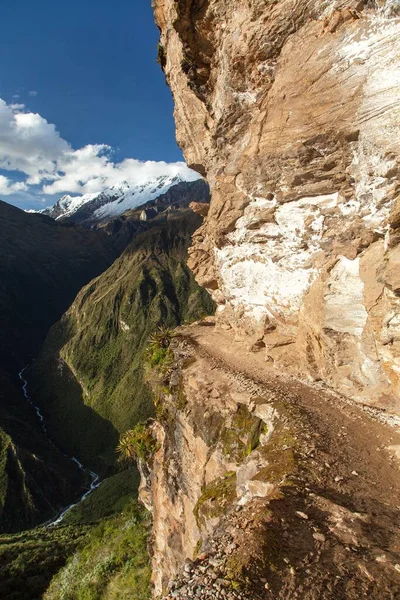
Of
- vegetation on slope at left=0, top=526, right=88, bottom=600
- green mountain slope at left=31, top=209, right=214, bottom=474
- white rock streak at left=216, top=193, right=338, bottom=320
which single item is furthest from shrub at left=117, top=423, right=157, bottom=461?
green mountain slope at left=31, top=209, right=214, bottom=474

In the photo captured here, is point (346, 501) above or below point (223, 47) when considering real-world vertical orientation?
below

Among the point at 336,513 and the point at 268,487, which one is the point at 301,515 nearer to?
the point at 336,513

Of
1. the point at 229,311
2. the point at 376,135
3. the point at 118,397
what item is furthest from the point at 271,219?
the point at 118,397

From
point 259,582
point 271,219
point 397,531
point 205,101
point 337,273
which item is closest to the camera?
point 259,582

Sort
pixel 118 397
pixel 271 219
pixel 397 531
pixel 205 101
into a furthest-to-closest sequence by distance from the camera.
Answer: pixel 118 397, pixel 205 101, pixel 271 219, pixel 397 531

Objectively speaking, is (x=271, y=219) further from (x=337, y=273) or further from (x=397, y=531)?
(x=397, y=531)

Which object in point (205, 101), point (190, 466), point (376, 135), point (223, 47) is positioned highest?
point (223, 47)

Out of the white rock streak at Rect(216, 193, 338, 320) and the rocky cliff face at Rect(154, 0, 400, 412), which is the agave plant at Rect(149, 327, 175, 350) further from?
the white rock streak at Rect(216, 193, 338, 320)
